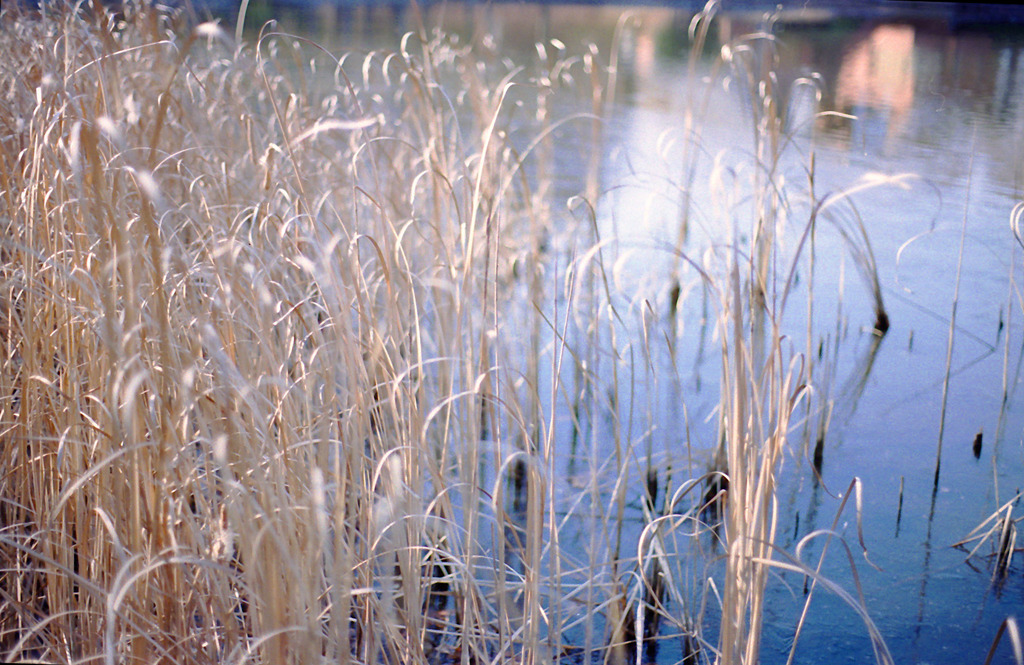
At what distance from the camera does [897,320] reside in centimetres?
219

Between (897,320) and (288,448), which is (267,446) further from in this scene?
(897,320)

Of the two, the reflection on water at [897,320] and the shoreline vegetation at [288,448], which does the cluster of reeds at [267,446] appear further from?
the reflection on water at [897,320]

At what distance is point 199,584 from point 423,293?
539 millimetres

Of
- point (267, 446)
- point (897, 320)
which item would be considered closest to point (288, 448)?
point (267, 446)

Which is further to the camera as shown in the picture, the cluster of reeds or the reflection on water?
the reflection on water

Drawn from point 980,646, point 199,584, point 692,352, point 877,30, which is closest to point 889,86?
point 877,30

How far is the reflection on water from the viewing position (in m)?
1.22

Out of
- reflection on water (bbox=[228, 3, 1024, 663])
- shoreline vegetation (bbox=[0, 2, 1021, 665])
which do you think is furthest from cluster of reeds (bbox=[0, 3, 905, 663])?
reflection on water (bbox=[228, 3, 1024, 663])

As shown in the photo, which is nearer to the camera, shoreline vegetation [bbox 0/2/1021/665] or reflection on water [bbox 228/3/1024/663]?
shoreline vegetation [bbox 0/2/1021/665]

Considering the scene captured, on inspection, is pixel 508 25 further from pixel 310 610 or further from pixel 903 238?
pixel 310 610

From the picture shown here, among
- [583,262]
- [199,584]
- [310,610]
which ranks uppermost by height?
[583,262]

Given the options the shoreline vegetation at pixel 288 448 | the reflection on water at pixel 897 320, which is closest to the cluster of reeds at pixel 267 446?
the shoreline vegetation at pixel 288 448

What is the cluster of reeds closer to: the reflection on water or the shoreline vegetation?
the shoreline vegetation

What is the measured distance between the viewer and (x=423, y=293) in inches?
49.1
